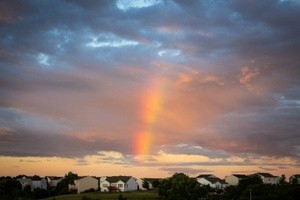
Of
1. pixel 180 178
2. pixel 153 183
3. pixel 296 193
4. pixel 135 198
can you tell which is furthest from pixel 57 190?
pixel 296 193

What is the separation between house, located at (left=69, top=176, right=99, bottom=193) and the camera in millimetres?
162750

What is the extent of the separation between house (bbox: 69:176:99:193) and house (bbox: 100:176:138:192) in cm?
560

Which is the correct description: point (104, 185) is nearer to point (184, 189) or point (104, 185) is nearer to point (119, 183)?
point (119, 183)

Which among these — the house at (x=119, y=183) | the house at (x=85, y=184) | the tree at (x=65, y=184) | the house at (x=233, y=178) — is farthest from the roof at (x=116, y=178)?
the house at (x=233, y=178)

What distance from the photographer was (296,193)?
301 feet

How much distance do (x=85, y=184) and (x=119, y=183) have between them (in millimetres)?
14726

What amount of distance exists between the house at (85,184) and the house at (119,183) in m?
5.60

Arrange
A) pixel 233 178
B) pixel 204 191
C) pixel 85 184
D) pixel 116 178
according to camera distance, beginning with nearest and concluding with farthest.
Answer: pixel 204 191 < pixel 85 184 < pixel 116 178 < pixel 233 178

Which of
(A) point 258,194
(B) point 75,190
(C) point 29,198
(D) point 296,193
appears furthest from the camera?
(B) point 75,190

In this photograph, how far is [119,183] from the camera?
161 metres

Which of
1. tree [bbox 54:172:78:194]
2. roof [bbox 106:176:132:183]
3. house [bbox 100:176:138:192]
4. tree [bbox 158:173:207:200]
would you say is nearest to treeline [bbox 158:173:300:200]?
tree [bbox 158:173:207:200]

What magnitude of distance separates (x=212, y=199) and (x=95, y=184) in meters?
87.7

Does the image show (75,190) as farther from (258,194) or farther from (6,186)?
(258,194)

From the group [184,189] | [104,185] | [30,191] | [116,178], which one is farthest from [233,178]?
[184,189]
